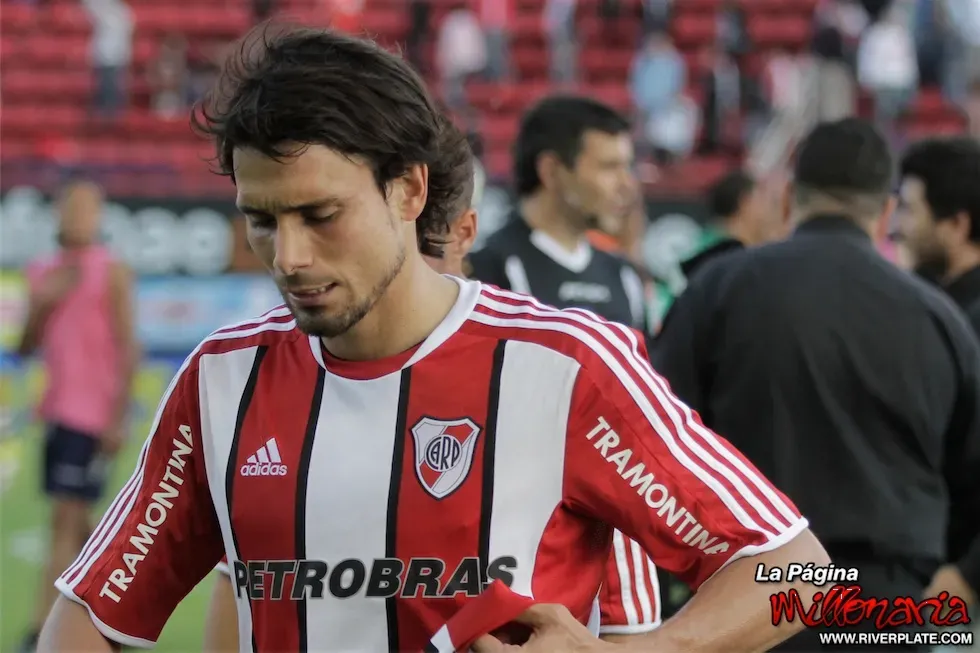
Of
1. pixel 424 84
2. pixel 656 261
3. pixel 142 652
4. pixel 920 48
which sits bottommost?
pixel 142 652

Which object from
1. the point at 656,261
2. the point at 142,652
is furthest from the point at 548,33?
the point at 142,652

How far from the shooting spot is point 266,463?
2.03 metres

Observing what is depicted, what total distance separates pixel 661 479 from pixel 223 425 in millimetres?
650

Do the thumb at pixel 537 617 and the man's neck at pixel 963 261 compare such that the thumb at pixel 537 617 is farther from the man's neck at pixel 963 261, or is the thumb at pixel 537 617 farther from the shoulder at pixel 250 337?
the man's neck at pixel 963 261

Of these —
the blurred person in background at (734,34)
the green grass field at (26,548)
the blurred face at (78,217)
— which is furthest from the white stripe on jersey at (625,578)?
the blurred person in background at (734,34)

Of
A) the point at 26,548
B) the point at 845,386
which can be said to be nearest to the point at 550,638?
the point at 845,386

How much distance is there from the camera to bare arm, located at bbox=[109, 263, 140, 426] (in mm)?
6648

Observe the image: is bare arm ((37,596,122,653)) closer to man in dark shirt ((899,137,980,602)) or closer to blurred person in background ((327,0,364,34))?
man in dark shirt ((899,137,980,602))

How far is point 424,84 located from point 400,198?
0.21 meters

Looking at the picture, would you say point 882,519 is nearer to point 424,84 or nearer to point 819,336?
point 819,336

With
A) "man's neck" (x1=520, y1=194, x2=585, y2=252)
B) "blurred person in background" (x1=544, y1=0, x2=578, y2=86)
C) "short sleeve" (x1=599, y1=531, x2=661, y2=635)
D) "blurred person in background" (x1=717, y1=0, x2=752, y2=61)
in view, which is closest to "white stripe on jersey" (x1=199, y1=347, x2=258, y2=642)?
"short sleeve" (x1=599, y1=531, x2=661, y2=635)

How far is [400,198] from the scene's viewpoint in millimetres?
2078

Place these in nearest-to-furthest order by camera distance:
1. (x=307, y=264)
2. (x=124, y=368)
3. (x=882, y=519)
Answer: (x=307, y=264) < (x=882, y=519) < (x=124, y=368)

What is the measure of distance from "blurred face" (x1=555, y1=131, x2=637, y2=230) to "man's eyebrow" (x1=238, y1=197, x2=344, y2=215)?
11.1ft
